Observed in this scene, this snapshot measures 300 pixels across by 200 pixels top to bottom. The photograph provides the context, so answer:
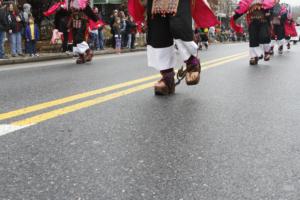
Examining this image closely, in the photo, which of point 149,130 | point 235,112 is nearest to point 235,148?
point 149,130

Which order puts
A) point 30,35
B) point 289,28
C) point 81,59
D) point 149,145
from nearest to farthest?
point 149,145, point 81,59, point 30,35, point 289,28

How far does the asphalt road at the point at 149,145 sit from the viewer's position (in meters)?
2.34

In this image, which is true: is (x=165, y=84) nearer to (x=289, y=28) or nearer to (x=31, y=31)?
(x=31, y=31)

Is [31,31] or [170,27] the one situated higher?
[31,31]

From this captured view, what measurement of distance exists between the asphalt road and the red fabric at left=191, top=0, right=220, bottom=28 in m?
0.74

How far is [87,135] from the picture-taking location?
3322 millimetres

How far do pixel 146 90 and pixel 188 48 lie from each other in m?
0.79

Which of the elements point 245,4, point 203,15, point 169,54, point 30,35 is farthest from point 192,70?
point 30,35

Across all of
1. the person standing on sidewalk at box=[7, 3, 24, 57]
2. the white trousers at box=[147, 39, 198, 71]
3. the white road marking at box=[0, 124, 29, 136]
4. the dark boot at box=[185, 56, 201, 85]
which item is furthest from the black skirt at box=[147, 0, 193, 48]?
the person standing on sidewalk at box=[7, 3, 24, 57]

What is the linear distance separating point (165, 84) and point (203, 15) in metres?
0.95

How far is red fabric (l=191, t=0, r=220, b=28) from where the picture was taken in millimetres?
5473

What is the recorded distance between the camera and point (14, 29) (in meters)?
12.9

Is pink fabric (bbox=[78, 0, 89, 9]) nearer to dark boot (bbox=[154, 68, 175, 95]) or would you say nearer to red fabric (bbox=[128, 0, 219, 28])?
red fabric (bbox=[128, 0, 219, 28])

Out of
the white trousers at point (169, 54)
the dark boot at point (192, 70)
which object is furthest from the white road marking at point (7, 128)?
the dark boot at point (192, 70)
